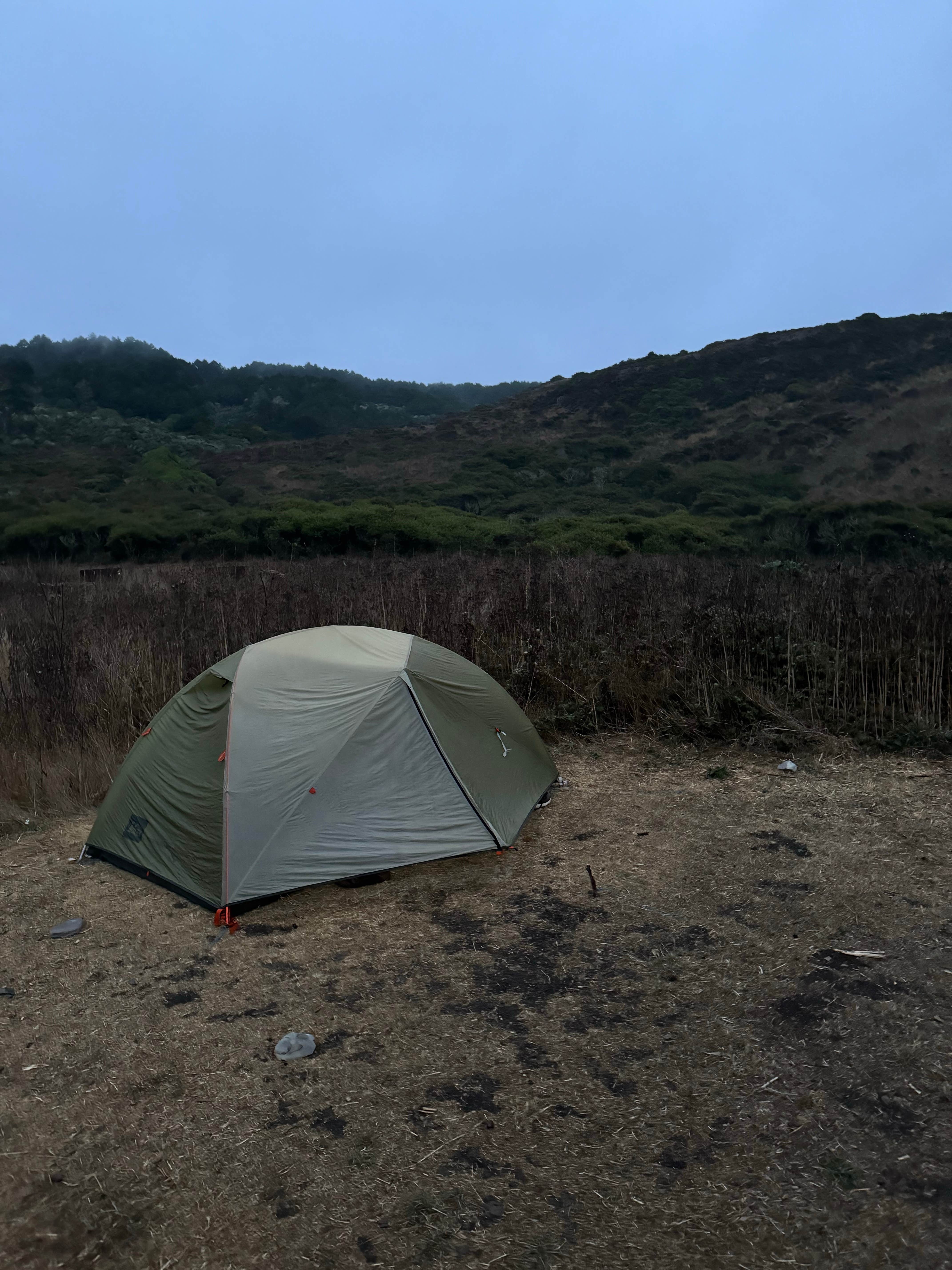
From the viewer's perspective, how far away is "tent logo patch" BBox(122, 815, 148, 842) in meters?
4.86

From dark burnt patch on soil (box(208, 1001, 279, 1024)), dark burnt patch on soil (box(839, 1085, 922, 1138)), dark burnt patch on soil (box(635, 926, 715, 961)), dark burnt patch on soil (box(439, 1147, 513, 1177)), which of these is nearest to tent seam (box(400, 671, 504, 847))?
dark burnt patch on soil (box(635, 926, 715, 961))

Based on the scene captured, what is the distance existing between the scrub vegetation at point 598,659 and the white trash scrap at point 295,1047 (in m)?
3.53

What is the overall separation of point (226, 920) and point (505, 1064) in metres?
1.77

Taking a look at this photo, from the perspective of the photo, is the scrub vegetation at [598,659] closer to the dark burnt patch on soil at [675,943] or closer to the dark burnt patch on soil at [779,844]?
the dark burnt patch on soil at [779,844]

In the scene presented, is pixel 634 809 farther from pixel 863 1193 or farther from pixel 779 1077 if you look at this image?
pixel 863 1193

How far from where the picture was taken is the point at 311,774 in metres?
4.56

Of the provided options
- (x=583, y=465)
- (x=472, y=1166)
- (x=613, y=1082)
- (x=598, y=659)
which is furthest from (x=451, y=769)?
(x=583, y=465)

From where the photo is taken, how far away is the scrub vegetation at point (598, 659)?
6.69 metres

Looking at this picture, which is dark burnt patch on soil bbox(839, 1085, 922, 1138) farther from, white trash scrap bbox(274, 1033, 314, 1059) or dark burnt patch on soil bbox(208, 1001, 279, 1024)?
dark burnt patch on soil bbox(208, 1001, 279, 1024)

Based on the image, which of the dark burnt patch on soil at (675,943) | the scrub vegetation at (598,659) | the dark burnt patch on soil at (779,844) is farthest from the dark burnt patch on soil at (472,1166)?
the scrub vegetation at (598,659)

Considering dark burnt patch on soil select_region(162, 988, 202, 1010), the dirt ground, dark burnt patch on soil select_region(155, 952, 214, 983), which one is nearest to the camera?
the dirt ground

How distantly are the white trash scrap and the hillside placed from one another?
1911 centimetres

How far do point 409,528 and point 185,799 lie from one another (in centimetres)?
1967

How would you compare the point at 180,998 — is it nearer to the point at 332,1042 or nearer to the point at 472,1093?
the point at 332,1042
